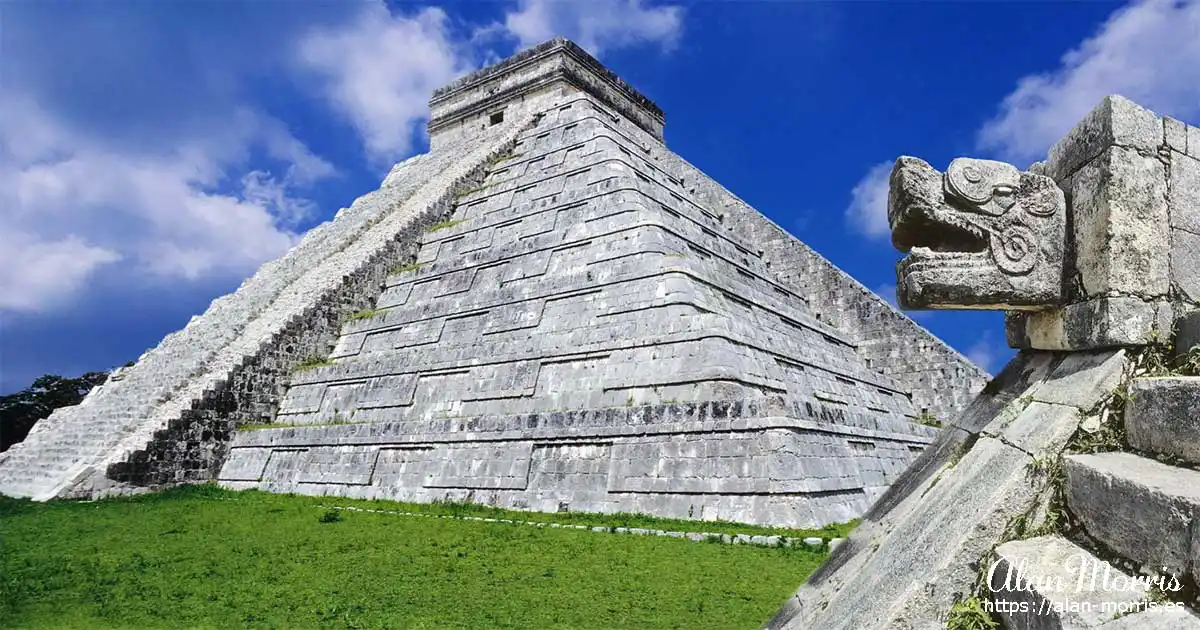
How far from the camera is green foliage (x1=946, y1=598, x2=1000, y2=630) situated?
2.26 meters

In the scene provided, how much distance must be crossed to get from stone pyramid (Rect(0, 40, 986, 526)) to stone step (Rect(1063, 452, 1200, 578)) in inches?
239

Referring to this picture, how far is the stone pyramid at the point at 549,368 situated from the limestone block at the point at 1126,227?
5.84 meters

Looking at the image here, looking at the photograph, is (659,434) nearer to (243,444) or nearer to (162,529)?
(162,529)

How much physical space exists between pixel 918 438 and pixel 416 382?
338 inches

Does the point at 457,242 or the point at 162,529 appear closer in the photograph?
the point at 162,529

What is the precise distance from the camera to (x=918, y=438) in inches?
494

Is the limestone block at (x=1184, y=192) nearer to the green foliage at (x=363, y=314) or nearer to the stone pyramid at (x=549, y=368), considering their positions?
the stone pyramid at (x=549, y=368)

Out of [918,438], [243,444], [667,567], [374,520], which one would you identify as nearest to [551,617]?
[667,567]

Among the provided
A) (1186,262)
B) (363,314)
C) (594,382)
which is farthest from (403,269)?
(1186,262)

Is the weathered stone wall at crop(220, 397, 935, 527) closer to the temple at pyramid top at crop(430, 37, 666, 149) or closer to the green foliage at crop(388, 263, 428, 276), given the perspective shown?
the green foliage at crop(388, 263, 428, 276)

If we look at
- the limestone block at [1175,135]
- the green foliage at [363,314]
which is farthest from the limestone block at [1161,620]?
the green foliage at [363,314]

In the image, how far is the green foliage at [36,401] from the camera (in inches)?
999

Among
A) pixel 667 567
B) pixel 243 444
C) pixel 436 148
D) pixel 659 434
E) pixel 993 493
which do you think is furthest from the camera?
pixel 436 148

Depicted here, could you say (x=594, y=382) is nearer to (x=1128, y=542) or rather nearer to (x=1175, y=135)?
(x=1175, y=135)
